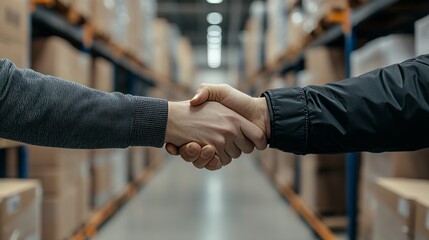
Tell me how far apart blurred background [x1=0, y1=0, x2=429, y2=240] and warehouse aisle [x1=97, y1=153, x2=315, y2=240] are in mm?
14

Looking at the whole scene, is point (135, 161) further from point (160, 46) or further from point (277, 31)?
point (160, 46)

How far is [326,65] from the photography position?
3.67 m

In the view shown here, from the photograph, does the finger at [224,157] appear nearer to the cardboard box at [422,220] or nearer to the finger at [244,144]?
the finger at [244,144]

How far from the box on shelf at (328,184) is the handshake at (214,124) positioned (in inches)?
75.0

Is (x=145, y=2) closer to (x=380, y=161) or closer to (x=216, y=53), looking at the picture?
(x=380, y=161)

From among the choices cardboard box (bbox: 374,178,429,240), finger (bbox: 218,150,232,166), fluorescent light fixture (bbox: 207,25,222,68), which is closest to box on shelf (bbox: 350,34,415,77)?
cardboard box (bbox: 374,178,429,240)

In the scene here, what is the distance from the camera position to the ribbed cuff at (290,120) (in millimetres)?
1588

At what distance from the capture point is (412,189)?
6.41ft

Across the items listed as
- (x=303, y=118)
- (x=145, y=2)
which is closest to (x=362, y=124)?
(x=303, y=118)

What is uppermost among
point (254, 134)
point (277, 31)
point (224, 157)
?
point (277, 31)

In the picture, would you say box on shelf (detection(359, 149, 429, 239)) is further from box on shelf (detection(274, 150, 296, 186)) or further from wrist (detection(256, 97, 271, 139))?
box on shelf (detection(274, 150, 296, 186))

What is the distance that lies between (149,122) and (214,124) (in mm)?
326

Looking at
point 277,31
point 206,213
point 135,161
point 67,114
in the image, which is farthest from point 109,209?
point 277,31

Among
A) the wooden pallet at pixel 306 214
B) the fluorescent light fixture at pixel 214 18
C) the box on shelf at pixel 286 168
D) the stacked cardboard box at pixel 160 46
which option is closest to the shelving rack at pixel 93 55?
the stacked cardboard box at pixel 160 46
